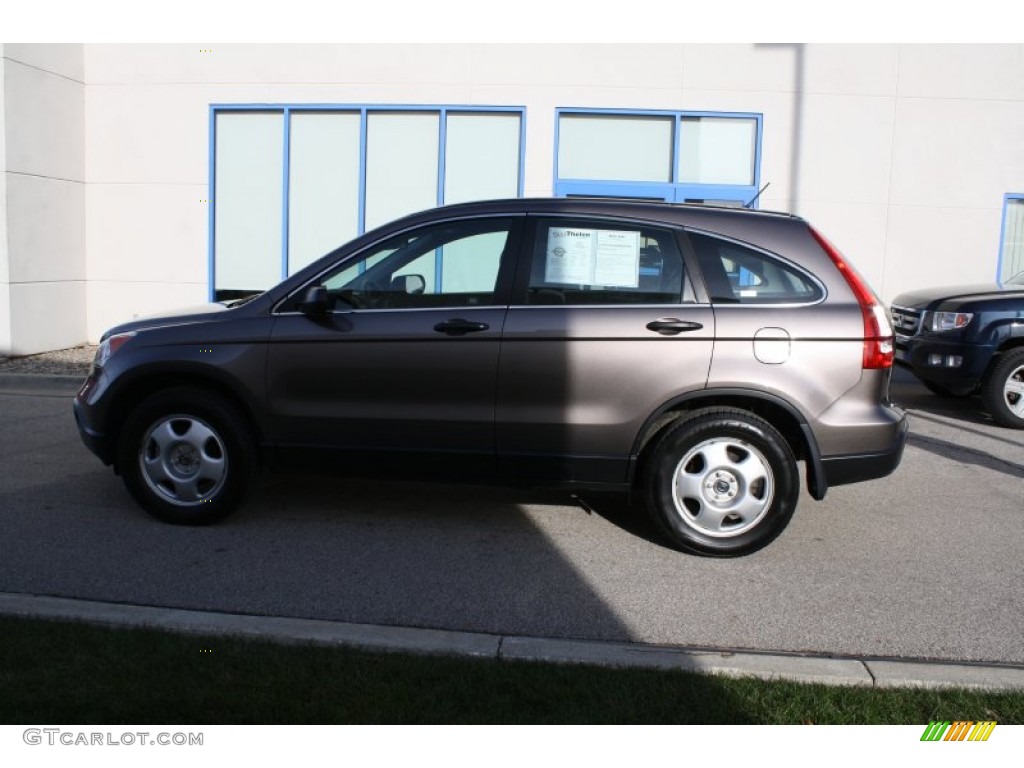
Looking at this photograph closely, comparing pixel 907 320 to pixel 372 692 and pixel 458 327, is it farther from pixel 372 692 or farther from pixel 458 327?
pixel 372 692

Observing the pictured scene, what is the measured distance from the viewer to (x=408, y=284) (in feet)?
17.4

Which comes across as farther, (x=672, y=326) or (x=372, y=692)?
(x=672, y=326)

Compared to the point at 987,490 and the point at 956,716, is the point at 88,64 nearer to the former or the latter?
the point at 987,490

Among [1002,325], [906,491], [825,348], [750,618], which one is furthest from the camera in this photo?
[1002,325]

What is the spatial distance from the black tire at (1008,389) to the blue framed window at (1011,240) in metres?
3.85

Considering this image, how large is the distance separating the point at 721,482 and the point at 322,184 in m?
9.34

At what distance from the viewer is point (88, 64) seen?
13.2 meters

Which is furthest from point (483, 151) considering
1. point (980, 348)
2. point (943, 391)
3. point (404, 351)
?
point (404, 351)

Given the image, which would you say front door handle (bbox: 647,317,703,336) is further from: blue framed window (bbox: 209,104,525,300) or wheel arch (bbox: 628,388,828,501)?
blue framed window (bbox: 209,104,525,300)

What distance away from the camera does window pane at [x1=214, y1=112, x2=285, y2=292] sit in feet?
43.0

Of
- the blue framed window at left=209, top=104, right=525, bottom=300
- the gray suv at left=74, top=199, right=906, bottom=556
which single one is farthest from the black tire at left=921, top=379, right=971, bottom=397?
the blue framed window at left=209, top=104, right=525, bottom=300

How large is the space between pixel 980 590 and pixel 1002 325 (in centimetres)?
505

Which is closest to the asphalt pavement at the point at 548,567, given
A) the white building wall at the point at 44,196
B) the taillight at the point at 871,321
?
the taillight at the point at 871,321

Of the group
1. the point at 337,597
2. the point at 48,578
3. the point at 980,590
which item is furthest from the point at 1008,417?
the point at 48,578
